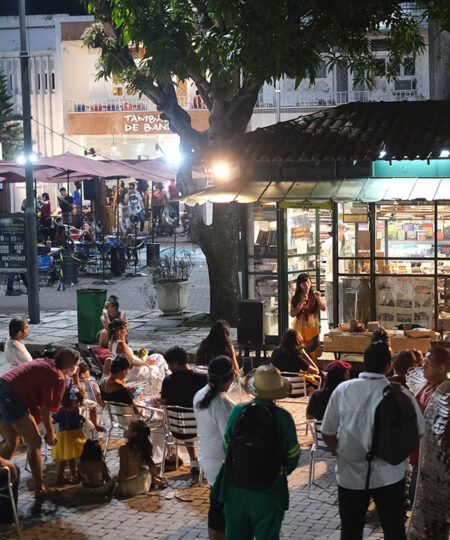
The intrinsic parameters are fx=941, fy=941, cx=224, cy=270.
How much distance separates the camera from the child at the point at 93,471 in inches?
334

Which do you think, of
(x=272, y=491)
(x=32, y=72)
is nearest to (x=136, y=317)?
(x=272, y=491)

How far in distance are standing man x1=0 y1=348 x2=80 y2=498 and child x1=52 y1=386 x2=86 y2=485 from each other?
533mm

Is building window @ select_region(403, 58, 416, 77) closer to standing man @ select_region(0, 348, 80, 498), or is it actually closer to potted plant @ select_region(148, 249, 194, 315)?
potted plant @ select_region(148, 249, 194, 315)

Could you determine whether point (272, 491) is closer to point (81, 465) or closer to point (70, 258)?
point (81, 465)

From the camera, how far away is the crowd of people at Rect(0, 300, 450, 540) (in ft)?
18.3

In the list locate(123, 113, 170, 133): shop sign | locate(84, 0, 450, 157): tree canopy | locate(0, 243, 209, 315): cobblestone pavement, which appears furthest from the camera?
locate(123, 113, 170, 133): shop sign

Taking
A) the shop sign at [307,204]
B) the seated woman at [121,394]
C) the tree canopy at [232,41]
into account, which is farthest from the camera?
the tree canopy at [232,41]

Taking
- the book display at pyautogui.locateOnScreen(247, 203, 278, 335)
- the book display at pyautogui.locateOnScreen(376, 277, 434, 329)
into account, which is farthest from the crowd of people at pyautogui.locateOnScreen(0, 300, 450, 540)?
the book display at pyautogui.locateOnScreen(247, 203, 278, 335)

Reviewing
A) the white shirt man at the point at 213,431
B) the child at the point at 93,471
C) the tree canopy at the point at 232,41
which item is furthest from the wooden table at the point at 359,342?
the white shirt man at the point at 213,431

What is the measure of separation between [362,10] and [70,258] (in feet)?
38.3

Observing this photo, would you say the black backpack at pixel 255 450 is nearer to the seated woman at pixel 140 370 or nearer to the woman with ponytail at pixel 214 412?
the woman with ponytail at pixel 214 412

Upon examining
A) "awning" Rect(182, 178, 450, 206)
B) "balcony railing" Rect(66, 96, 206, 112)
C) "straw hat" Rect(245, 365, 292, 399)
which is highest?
"balcony railing" Rect(66, 96, 206, 112)

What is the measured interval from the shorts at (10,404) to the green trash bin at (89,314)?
303 inches

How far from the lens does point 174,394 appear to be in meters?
8.72
